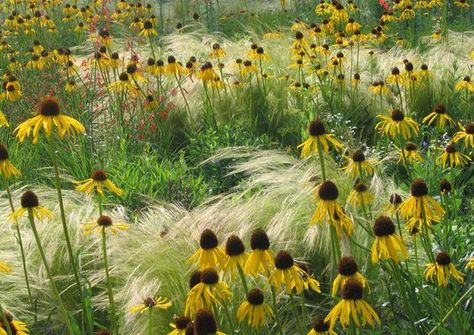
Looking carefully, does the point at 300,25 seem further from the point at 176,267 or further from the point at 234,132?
the point at 176,267

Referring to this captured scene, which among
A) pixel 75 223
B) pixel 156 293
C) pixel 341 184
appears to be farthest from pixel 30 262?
pixel 341 184

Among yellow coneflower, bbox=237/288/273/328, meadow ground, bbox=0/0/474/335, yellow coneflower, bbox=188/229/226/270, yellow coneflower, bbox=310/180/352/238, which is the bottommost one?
meadow ground, bbox=0/0/474/335

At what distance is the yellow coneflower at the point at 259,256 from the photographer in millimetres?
1928

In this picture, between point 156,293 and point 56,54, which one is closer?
point 156,293

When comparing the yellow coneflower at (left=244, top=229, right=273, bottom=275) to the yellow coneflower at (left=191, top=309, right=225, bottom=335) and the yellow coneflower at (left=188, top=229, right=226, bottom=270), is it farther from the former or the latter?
the yellow coneflower at (left=191, top=309, right=225, bottom=335)

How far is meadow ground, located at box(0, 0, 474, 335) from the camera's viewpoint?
2.09 metres

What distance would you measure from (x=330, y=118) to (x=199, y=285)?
111 inches

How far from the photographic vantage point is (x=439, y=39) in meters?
6.61

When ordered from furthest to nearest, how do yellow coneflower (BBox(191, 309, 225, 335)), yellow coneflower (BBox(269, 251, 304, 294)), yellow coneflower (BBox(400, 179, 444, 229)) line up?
yellow coneflower (BBox(400, 179, 444, 229)) < yellow coneflower (BBox(269, 251, 304, 294)) < yellow coneflower (BBox(191, 309, 225, 335))

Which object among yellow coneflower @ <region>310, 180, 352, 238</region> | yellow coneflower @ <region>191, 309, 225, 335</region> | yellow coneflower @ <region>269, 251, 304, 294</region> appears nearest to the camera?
yellow coneflower @ <region>191, 309, 225, 335</region>

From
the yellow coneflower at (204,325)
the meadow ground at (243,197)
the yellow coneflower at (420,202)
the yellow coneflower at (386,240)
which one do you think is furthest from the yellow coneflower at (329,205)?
the yellow coneflower at (204,325)

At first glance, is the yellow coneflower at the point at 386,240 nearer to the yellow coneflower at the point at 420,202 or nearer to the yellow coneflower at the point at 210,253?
the yellow coneflower at the point at 420,202

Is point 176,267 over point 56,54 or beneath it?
beneath

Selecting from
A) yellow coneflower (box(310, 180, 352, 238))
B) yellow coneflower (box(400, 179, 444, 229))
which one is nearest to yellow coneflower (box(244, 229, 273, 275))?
yellow coneflower (box(310, 180, 352, 238))
